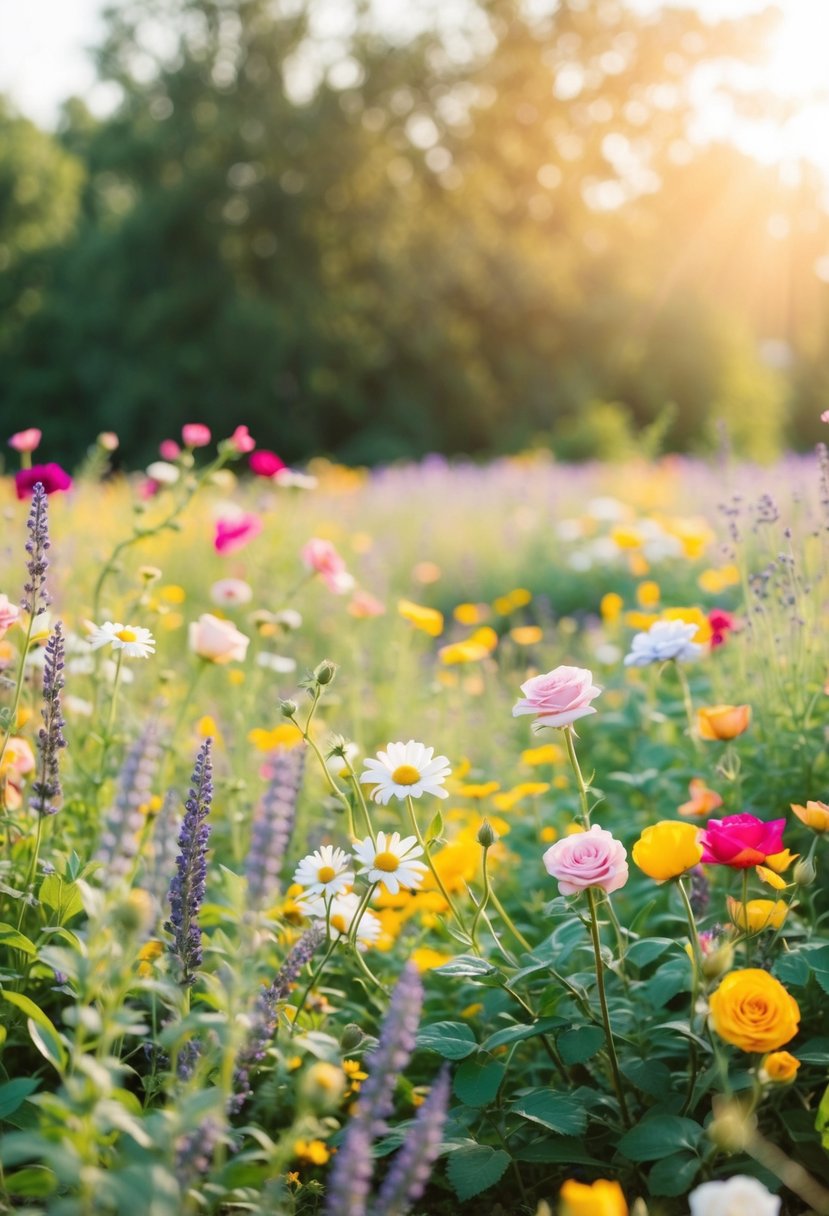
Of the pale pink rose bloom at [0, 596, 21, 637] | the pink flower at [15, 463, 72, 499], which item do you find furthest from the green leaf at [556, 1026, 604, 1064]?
the pink flower at [15, 463, 72, 499]

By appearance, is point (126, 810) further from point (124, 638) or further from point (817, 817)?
point (817, 817)

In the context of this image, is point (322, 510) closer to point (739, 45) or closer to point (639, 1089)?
point (639, 1089)

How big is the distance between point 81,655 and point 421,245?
58.6 ft

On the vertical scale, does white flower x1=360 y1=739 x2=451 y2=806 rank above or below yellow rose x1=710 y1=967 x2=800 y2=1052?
above

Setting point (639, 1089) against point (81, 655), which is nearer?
point (639, 1089)

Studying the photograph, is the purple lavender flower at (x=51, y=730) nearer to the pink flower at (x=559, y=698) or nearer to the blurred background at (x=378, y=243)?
the pink flower at (x=559, y=698)

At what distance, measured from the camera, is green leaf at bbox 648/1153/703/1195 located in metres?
1.37

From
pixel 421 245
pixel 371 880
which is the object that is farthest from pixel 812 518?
pixel 421 245

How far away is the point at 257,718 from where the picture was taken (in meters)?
3.52

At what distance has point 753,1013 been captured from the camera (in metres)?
1.24

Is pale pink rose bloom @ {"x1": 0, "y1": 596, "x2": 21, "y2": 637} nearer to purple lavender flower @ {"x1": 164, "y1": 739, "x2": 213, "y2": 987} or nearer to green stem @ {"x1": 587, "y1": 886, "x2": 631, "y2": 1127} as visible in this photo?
purple lavender flower @ {"x1": 164, "y1": 739, "x2": 213, "y2": 987}

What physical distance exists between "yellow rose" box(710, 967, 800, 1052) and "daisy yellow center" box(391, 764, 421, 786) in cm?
50

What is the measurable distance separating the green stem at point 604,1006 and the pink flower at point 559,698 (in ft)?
0.78

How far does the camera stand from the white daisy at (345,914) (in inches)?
64.8
